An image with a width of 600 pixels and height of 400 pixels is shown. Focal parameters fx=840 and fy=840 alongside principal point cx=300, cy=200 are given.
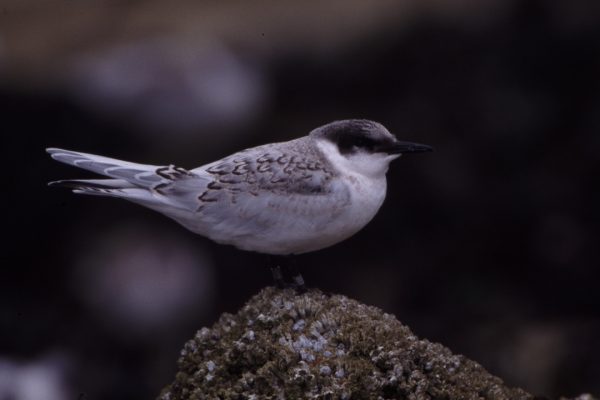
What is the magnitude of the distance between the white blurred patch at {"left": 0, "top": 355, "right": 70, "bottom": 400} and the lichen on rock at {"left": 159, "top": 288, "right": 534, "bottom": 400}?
424cm

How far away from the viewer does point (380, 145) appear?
15.8 feet

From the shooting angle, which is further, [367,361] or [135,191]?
[135,191]

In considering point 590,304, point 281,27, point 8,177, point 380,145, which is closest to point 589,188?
point 590,304

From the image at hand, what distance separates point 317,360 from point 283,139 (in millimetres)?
4518

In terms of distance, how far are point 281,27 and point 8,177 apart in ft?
10.7

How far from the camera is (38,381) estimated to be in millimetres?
8703

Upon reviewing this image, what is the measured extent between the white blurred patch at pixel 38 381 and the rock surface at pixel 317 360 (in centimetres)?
426

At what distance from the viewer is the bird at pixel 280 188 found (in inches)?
187

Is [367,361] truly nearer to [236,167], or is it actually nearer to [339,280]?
[236,167]

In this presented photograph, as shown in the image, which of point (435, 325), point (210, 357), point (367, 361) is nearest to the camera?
point (367, 361)

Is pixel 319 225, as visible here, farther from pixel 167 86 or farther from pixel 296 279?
pixel 167 86

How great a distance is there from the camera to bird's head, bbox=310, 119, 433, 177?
4785 millimetres

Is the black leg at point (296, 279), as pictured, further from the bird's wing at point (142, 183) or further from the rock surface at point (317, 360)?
the bird's wing at point (142, 183)

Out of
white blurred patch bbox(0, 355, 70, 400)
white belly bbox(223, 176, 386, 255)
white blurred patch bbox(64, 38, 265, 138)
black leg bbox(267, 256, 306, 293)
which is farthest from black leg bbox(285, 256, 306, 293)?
white blurred patch bbox(0, 355, 70, 400)
